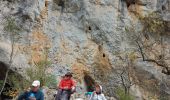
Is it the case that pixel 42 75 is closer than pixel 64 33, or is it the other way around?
pixel 42 75

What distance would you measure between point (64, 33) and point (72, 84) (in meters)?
10.9

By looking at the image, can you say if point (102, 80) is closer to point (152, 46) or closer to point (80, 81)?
point (80, 81)

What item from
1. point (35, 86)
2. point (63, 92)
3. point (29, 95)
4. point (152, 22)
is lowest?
point (63, 92)

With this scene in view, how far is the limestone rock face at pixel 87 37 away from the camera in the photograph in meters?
22.5

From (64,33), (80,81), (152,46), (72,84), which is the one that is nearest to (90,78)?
(80,81)

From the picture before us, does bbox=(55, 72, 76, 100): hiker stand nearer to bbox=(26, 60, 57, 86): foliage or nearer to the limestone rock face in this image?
bbox=(26, 60, 57, 86): foliage

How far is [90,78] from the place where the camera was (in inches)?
934

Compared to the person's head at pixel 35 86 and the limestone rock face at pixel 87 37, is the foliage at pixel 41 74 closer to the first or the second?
the limestone rock face at pixel 87 37

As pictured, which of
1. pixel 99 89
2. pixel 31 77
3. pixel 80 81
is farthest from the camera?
pixel 80 81

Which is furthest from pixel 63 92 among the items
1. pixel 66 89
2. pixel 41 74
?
pixel 41 74

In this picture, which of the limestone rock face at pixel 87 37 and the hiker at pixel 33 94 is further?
the limestone rock face at pixel 87 37

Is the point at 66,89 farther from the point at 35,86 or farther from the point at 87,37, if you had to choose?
the point at 87,37

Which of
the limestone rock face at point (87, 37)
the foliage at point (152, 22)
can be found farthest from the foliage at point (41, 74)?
the foliage at point (152, 22)

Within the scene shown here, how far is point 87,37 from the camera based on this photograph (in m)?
24.5
